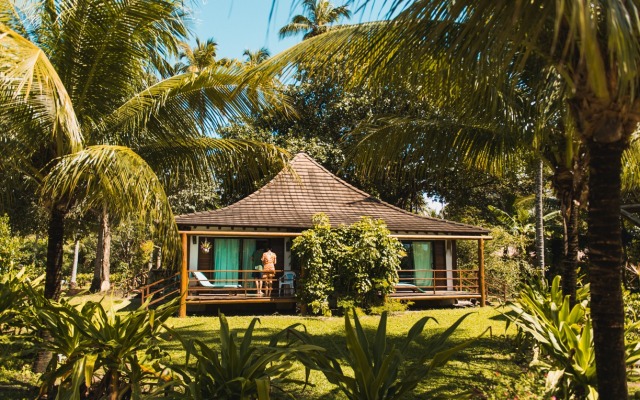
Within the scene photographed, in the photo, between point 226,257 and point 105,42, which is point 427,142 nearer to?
point 105,42

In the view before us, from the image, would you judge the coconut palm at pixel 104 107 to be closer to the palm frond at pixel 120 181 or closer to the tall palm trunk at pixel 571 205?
the palm frond at pixel 120 181

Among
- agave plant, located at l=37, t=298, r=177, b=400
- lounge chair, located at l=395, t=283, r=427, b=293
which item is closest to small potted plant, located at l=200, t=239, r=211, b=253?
lounge chair, located at l=395, t=283, r=427, b=293

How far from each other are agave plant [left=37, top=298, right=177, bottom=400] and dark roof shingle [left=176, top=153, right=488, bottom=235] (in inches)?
344

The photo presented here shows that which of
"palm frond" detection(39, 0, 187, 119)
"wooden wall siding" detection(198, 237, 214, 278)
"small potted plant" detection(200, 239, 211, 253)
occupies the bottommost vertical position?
"wooden wall siding" detection(198, 237, 214, 278)

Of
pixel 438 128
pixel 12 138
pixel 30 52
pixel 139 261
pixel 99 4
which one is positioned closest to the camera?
pixel 30 52

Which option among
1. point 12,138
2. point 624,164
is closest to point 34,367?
point 12,138

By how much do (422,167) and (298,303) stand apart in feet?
23.3

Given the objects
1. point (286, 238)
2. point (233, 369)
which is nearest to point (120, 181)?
point (233, 369)

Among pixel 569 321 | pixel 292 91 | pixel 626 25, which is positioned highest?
pixel 292 91

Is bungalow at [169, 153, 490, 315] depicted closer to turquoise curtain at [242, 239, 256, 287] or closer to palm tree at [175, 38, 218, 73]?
turquoise curtain at [242, 239, 256, 287]

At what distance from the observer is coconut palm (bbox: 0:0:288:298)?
5059mm

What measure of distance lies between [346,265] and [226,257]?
4.76 m

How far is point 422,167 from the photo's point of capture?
805 centimetres

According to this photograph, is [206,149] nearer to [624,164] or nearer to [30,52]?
[30,52]
